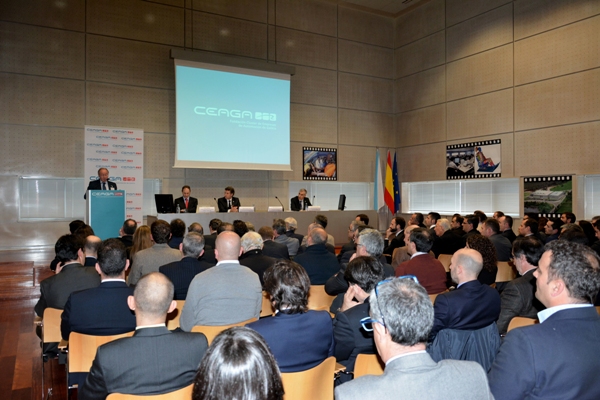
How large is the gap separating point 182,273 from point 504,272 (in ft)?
12.1

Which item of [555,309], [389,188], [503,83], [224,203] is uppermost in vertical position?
[503,83]

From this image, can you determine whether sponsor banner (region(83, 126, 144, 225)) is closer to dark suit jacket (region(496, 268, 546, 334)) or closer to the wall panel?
the wall panel

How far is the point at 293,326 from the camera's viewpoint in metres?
2.25

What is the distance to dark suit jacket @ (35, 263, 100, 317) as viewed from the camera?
3.48m

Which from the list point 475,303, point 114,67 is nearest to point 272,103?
point 114,67

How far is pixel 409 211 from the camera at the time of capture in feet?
43.3

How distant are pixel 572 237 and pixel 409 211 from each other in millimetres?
8352

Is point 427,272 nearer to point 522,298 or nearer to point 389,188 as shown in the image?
point 522,298

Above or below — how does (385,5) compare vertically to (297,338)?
above

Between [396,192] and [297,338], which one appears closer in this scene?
[297,338]

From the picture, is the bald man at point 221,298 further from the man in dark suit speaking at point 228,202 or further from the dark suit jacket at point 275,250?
the man in dark suit speaking at point 228,202

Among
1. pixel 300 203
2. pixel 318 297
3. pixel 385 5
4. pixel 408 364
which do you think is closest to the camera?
pixel 408 364

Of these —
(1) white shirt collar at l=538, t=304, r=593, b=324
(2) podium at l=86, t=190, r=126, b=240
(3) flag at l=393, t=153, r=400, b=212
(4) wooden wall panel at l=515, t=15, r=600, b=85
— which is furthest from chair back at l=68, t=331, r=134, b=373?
(3) flag at l=393, t=153, r=400, b=212

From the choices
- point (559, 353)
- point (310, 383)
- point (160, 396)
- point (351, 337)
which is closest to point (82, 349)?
point (160, 396)
